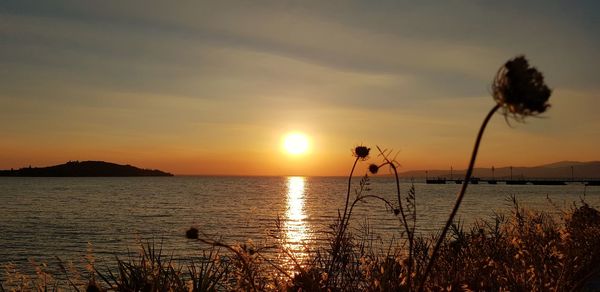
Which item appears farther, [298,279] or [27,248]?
[27,248]

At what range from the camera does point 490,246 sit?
9.25 metres

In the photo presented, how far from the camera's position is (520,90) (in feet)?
5.55

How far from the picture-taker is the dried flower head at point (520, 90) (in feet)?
5.46

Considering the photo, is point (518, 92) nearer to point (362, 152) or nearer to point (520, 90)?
point (520, 90)

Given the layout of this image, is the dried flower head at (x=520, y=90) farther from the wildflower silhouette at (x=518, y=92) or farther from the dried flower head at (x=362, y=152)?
the dried flower head at (x=362, y=152)

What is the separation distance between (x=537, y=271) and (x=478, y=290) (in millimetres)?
753

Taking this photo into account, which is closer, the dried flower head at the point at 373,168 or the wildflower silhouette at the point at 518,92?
the wildflower silhouette at the point at 518,92

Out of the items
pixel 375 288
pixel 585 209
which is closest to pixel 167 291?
pixel 375 288

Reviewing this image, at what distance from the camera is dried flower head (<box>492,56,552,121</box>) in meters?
1.66

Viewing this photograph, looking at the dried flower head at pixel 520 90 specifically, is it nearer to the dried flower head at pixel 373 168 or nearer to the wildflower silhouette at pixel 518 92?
the wildflower silhouette at pixel 518 92

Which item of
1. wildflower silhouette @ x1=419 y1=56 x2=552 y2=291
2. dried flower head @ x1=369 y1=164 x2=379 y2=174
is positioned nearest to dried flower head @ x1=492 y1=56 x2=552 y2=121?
wildflower silhouette @ x1=419 y1=56 x2=552 y2=291

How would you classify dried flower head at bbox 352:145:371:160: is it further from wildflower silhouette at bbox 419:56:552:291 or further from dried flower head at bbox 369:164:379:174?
wildflower silhouette at bbox 419:56:552:291

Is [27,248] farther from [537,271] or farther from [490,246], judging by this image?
[537,271]

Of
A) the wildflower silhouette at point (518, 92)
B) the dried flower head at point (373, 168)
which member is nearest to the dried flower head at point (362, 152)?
the dried flower head at point (373, 168)
